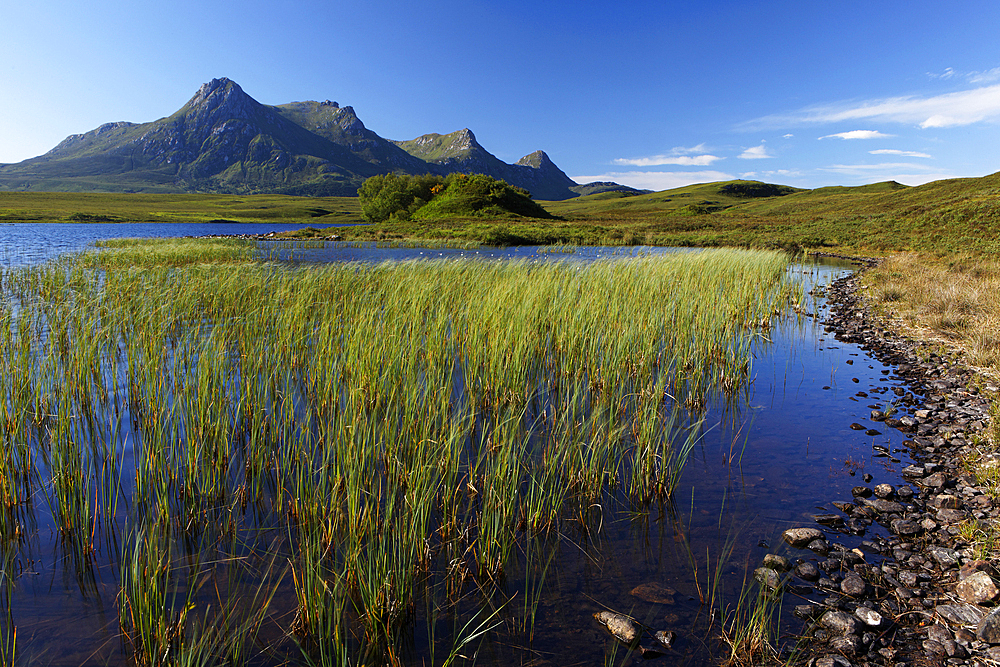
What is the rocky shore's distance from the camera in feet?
8.23

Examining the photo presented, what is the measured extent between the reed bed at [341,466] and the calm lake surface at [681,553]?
110mm

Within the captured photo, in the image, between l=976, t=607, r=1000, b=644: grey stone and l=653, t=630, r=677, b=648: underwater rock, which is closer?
l=976, t=607, r=1000, b=644: grey stone

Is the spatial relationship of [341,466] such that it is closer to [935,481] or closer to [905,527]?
[905,527]

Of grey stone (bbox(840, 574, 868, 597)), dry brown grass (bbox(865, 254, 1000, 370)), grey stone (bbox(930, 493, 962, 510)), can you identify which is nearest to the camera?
grey stone (bbox(840, 574, 868, 597))

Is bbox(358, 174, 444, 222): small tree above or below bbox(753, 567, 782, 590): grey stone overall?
above

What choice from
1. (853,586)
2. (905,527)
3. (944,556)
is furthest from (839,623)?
(905,527)

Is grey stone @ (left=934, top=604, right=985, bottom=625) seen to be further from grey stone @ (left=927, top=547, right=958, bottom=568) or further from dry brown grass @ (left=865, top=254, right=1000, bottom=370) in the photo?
dry brown grass @ (left=865, top=254, right=1000, bottom=370)

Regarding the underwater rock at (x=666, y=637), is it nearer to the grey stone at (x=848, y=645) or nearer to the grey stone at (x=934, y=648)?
the grey stone at (x=848, y=645)

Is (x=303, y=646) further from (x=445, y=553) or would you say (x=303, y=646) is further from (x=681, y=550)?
(x=681, y=550)

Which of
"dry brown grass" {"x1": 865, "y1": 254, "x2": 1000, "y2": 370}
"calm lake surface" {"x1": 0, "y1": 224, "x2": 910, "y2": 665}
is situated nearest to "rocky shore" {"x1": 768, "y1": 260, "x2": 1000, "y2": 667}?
"calm lake surface" {"x1": 0, "y1": 224, "x2": 910, "y2": 665}

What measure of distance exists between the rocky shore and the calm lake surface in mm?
116

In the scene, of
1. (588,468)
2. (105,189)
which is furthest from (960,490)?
(105,189)

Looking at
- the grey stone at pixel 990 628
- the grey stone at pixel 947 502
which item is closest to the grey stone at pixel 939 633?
the grey stone at pixel 990 628

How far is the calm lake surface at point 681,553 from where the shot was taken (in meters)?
2.58
